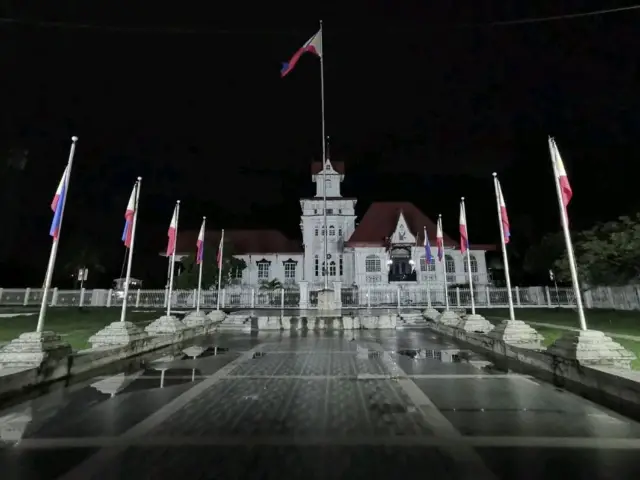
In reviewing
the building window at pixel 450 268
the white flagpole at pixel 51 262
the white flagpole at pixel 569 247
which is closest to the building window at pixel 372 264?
the building window at pixel 450 268

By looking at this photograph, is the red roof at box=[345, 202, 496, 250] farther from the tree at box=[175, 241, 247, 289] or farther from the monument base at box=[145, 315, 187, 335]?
the monument base at box=[145, 315, 187, 335]

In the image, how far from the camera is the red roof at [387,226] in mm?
42469

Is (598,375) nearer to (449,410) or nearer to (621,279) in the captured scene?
(449,410)

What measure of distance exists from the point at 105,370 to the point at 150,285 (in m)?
45.8

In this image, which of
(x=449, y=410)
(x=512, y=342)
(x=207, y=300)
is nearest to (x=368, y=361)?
(x=512, y=342)

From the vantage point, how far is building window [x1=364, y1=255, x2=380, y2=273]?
140 ft

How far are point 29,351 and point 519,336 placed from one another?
1059 centimetres

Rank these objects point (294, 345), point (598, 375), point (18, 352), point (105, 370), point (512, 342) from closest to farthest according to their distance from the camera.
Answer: point (598, 375) → point (18, 352) → point (105, 370) → point (512, 342) → point (294, 345)

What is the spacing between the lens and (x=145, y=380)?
7.68 metres

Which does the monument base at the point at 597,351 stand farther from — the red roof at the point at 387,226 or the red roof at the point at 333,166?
the red roof at the point at 333,166

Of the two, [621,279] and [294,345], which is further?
[621,279]

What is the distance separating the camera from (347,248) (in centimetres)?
4425

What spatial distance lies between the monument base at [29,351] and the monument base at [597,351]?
9.24 m

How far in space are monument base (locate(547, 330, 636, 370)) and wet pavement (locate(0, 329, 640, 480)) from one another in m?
0.75
